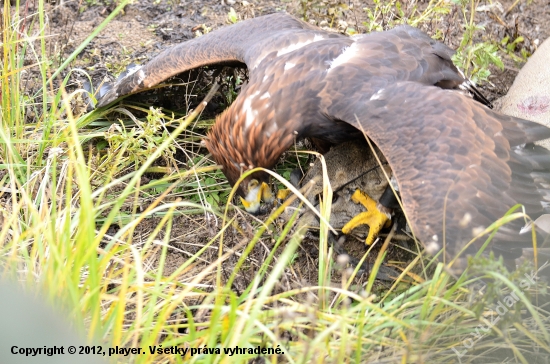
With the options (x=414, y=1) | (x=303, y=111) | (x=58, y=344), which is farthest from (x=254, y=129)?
(x=414, y=1)

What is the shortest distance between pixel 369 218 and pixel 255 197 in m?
0.65

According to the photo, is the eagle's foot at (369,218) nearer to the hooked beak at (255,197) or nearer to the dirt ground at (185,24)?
the hooked beak at (255,197)

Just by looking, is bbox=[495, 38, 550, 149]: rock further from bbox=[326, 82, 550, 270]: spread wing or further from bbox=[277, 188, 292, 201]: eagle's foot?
bbox=[277, 188, 292, 201]: eagle's foot

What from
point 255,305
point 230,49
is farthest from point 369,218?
point 255,305

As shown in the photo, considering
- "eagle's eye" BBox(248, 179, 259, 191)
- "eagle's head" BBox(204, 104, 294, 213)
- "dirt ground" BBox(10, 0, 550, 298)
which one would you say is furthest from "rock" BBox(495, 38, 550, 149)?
"eagle's eye" BBox(248, 179, 259, 191)

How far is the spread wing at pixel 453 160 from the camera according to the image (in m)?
2.50

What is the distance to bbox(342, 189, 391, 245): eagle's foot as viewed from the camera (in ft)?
11.1

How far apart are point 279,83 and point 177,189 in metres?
1.06

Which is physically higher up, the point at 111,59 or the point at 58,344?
the point at 58,344

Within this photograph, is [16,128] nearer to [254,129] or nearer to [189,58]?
[189,58]

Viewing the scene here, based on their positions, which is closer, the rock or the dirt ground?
the rock

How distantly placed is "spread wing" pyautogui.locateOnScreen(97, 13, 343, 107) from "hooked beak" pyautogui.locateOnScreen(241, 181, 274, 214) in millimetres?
707

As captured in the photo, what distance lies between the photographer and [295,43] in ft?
11.7

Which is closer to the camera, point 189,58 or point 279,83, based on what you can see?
point 279,83
